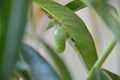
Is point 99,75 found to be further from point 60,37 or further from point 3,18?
point 3,18

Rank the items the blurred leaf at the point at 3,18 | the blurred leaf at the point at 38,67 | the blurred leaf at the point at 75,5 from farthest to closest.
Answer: the blurred leaf at the point at 75,5
the blurred leaf at the point at 38,67
the blurred leaf at the point at 3,18

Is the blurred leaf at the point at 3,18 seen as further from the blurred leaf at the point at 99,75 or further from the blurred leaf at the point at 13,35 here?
the blurred leaf at the point at 99,75

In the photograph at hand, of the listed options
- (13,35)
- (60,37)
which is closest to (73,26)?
(60,37)

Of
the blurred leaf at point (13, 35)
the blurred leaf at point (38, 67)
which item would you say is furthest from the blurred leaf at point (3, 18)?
the blurred leaf at point (38, 67)

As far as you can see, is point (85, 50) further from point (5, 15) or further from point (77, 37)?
point (5, 15)

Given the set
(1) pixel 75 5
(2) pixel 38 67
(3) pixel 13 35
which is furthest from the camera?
(1) pixel 75 5

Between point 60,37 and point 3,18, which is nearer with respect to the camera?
point 3,18

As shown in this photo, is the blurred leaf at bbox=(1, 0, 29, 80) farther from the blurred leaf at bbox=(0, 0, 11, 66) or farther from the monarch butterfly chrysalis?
the monarch butterfly chrysalis
